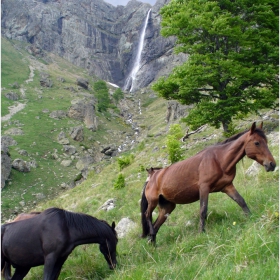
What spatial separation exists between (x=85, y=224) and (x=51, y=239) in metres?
0.70

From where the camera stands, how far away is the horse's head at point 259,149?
5.04m

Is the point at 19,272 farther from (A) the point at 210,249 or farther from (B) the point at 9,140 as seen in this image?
(B) the point at 9,140

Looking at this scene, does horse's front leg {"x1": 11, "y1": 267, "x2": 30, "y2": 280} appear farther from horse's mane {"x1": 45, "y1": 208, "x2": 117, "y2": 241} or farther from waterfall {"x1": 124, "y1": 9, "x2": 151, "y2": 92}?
waterfall {"x1": 124, "y1": 9, "x2": 151, "y2": 92}

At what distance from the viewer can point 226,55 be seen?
1562 centimetres

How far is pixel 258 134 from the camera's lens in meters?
5.32

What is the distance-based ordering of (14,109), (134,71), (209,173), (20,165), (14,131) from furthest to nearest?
(134,71) → (14,109) → (14,131) → (20,165) → (209,173)

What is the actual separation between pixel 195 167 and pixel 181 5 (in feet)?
43.3

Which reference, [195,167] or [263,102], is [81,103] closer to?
[263,102]

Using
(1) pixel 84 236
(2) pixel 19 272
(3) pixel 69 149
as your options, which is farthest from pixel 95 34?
(1) pixel 84 236

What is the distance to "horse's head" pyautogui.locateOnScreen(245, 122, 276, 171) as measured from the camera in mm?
5035

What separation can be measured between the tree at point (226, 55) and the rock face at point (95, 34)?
9736cm

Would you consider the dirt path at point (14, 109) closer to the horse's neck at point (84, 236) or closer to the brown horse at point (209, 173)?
the brown horse at point (209, 173)

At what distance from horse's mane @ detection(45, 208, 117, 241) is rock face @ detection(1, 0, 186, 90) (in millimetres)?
109520

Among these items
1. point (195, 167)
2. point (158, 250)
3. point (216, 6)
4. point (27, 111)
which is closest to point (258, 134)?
point (195, 167)
